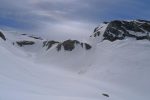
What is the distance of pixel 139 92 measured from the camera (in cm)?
4222

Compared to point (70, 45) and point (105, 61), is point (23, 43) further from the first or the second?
point (105, 61)

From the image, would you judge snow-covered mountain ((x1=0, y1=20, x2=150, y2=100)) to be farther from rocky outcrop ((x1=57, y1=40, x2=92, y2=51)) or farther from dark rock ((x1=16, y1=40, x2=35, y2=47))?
dark rock ((x1=16, y1=40, x2=35, y2=47))

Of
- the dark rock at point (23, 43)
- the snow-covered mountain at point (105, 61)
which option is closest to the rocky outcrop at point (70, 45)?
the snow-covered mountain at point (105, 61)

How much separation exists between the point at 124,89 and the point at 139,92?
216 cm

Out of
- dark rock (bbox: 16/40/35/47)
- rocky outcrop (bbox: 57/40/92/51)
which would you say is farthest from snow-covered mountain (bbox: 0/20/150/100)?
dark rock (bbox: 16/40/35/47)

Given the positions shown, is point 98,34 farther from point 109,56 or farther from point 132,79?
point 132,79

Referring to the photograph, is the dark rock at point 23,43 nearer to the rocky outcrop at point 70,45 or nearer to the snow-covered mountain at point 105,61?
the snow-covered mountain at point 105,61

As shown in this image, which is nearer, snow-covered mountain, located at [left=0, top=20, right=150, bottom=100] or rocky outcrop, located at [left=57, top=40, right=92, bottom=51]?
snow-covered mountain, located at [left=0, top=20, right=150, bottom=100]

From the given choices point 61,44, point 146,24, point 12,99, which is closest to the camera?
point 12,99

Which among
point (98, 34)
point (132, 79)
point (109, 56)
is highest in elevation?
point (98, 34)

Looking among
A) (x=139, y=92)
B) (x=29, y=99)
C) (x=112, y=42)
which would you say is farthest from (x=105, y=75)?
(x=29, y=99)

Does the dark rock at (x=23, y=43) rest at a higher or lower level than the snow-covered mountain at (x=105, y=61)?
higher

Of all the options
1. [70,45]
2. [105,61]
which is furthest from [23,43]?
[105,61]

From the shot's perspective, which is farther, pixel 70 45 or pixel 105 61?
pixel 70 45
